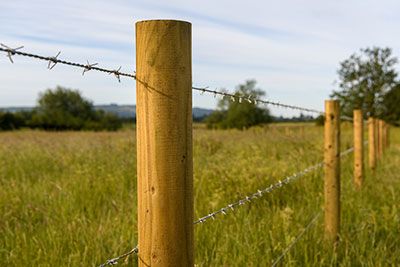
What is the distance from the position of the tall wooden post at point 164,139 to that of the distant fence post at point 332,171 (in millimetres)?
2543

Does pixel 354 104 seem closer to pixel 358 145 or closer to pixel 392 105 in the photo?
pixel 392 105

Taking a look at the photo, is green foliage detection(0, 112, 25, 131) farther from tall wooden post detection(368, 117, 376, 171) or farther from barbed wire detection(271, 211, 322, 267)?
barbed wire detection(271, 211, 322, 267)

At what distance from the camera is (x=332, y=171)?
4059mm

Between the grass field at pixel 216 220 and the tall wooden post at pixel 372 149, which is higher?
the tall wooden post at pixel 372 149

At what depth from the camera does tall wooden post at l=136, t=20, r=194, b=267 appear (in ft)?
4.95

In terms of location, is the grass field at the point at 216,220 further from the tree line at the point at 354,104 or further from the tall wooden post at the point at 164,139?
the tree line at the point at 354,104

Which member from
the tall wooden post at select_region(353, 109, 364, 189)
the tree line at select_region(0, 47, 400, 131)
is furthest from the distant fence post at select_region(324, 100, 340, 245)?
the tree line at select_region(0, 47, 400, 131)

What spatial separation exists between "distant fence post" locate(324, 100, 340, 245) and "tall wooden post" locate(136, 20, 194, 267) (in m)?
2.54

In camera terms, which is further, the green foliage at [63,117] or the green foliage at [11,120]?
the green foliage at [63,117]

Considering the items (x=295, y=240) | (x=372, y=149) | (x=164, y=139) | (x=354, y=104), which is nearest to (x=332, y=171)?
(x=295, y=240)

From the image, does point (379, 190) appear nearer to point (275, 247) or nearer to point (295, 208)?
point (295, 208)

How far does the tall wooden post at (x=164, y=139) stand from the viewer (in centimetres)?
151

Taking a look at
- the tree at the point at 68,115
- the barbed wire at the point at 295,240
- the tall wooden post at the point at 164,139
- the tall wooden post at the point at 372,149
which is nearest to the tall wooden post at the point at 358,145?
the barbed wire at the point at 295,240

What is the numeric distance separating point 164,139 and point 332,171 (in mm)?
2809
